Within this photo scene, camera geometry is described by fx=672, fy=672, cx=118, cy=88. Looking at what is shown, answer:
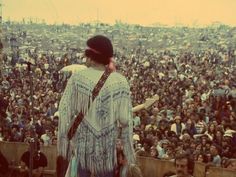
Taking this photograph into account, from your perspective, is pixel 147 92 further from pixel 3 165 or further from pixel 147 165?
pixel 3 165

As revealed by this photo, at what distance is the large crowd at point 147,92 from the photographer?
8719 millimetres

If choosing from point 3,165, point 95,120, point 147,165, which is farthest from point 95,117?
point 147,165

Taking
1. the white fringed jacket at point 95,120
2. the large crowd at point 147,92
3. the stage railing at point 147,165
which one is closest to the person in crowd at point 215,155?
the large crowd at point 147,92

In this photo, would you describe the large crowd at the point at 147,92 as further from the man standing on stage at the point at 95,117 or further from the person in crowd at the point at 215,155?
the man standing on stage at the point at 95,117

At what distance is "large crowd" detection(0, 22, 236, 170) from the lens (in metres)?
8.72

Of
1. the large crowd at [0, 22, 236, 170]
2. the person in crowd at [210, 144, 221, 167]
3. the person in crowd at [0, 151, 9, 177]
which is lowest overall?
the person in crowd at [0, 151, 9, 177]

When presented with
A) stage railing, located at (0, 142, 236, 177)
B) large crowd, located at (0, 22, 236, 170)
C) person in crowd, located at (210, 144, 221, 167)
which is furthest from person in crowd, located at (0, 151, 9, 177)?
person in crowd, located at (210, 144, 221, 167)

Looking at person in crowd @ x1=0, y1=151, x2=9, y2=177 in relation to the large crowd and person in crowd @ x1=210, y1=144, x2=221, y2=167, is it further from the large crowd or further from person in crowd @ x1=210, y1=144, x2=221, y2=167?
person in crowd @ x1=210, y1=144, x2=221, y2=167

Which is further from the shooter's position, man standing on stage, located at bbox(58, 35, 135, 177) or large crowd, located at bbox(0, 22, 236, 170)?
large crowd, located at bbox(0, 22, 236, 170)

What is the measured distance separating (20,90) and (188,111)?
14.6ft

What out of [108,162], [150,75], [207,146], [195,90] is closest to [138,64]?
[150,75]

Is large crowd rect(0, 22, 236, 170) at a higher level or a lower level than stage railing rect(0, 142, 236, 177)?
higher

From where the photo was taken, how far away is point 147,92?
48.5 ft

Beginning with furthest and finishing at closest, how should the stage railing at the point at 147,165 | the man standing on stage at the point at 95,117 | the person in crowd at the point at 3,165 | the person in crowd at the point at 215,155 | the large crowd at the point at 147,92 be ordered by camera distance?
1. the large crowd at the point at 147,92
2. the person in crowd at the point at 215,155
3. the stage railing at the point at 147,165
4. the person in crowd at the point at 3,165
5. the man standing on stage at the point at 95,117
